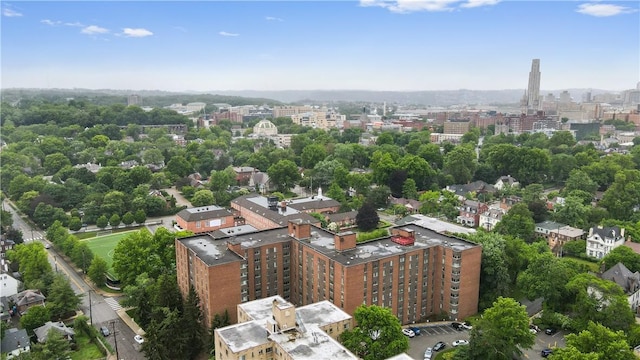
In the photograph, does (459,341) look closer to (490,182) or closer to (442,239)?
(442,239)

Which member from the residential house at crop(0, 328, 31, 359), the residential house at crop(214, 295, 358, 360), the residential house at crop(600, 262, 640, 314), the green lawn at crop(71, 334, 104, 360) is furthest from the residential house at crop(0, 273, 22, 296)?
the residential house at crop(600, 262, 640, 314)

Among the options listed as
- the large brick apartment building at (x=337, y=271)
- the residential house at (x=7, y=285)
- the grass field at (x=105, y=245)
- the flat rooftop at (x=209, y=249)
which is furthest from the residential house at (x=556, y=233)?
the residential house at (x=7, y=285)

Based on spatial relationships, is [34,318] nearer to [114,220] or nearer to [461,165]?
[114,220]

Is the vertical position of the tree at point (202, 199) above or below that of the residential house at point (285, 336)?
below

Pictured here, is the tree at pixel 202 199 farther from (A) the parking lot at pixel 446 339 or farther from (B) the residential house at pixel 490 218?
(A) the parking lot at pixel 446 339

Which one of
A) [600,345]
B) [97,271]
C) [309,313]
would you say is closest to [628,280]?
[600,345]

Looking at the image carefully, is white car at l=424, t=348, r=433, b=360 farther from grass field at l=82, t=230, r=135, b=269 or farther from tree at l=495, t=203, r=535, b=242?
grass field at l=82, t=230, r=135, b=269
